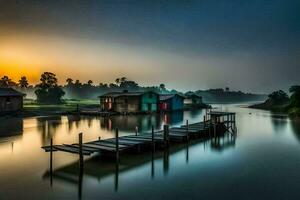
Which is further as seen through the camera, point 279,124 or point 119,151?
point 279,124

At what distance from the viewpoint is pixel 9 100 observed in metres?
53.3

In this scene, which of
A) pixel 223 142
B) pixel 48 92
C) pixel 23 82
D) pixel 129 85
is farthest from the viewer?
pixel 129 85

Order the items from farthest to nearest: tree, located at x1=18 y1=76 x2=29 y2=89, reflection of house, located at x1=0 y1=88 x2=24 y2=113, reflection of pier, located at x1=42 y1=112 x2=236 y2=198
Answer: tree, located at x1=18 y1=76 x2=29 y2=89
reflection of house, located at x1=0 y1=88 x2=24 y2=113
reflection of pier, located at x1=42 y1=112 x2=236 y2=198

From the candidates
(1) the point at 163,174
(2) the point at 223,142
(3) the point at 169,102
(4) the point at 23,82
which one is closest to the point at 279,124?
(2) the point at 223,142

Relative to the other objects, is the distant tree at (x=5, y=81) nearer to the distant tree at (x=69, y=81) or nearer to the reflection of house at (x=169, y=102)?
the distant tree at (x=69, y=81)

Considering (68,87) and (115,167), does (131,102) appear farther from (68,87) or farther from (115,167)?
(68,87)

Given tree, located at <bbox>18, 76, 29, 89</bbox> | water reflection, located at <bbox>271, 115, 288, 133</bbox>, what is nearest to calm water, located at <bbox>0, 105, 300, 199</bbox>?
water reflection, located at <bbox>271, 115, 288, 133</bbox>

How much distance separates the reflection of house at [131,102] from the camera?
2630 inches

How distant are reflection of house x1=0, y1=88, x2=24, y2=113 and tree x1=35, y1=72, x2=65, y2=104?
30.8 meters

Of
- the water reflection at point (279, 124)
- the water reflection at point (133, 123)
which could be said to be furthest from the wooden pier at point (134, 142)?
the water reflection at point (279, 124)

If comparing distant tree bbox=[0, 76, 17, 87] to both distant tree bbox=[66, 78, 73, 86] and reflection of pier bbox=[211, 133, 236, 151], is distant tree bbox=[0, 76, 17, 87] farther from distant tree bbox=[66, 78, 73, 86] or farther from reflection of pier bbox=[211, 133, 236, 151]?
reflection of pier bbox=[211, 133, 236, 151]

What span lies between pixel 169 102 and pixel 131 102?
43.5ft

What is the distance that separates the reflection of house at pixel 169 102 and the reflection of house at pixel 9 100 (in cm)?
3440

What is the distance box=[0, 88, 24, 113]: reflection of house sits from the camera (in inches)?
2044
